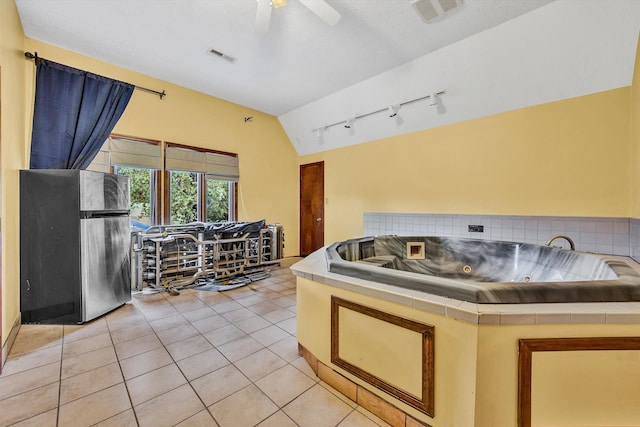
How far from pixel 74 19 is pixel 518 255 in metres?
4.82

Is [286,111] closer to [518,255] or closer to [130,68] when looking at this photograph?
[130,68]

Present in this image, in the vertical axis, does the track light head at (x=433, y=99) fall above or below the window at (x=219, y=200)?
above

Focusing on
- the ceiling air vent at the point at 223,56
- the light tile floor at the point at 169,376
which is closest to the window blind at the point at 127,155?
the ceiling air vent at the point at 223,56

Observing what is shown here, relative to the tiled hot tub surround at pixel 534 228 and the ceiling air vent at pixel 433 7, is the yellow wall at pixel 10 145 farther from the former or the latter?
the tiled hot tub surround at pixel 534 228

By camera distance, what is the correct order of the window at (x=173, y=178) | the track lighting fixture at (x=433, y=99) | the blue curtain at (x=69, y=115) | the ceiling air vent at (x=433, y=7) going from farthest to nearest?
the window at (x=173, y=178) → the track lighting fixture at (x=433, y=99) → the blue curtain at (x=69, y=115) → the ceiling air vent at (x=433, y=7)

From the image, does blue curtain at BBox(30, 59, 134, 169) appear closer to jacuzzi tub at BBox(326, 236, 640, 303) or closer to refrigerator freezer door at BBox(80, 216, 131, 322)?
refrigerator freezer door at BBox(80, 216, 131, 322)

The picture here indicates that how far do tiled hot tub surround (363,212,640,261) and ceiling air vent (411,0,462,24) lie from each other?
220cm

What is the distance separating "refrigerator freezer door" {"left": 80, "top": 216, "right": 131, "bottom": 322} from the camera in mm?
2416

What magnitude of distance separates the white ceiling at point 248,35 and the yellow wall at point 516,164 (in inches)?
41.8

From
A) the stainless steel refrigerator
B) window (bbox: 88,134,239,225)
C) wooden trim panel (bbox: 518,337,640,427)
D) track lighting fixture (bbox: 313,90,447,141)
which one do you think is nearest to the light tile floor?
the stainless steel refrigerator

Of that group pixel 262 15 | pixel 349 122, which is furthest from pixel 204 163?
pixel 262 15

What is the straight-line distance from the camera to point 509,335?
39.3 inches

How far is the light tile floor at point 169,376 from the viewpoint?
133 centimetres

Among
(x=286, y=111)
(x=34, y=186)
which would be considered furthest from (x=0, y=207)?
(x=286, y=111)
